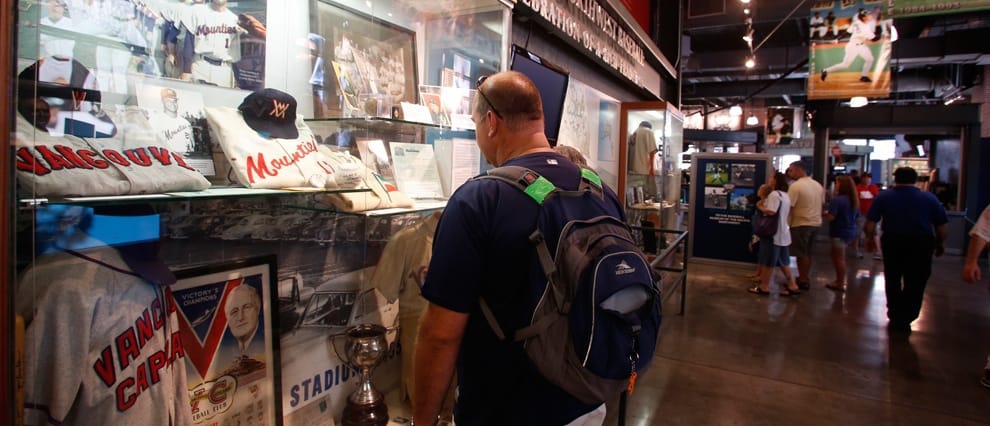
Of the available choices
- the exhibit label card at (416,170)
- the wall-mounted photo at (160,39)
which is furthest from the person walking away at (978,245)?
the wall-mounted photo at (160,39)

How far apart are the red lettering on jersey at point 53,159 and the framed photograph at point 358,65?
37.4 inches

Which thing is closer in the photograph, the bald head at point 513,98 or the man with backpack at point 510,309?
the man with backpack at point 510,309

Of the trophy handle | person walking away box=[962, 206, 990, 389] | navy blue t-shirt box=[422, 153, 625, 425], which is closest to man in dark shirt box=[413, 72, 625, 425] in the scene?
navy blue t-shirt box=[422, 153, 625, 425]

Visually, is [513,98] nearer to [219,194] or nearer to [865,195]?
[219,194]

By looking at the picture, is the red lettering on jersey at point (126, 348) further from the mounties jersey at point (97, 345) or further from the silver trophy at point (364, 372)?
the silver trophy at point (364, 372)

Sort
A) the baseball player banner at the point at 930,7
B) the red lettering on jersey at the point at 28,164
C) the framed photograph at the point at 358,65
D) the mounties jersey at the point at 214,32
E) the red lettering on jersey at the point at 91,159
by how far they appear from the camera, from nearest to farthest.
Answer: the red lettering on jersey at the point at 28,164 < the red lettering on jersey at the point at 91,159 < the mounties jersey at the point at 214,32 < the framed photograph at the point at 358,65 < the baseball player banner at the point at 930,7

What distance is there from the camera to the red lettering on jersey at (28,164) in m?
0.96

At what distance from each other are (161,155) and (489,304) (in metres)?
0.94

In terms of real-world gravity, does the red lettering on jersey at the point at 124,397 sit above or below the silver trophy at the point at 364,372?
above

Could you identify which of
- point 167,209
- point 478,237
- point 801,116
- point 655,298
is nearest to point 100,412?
point 167,209

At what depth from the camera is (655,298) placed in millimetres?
1442

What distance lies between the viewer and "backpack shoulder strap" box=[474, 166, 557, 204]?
1.43 m

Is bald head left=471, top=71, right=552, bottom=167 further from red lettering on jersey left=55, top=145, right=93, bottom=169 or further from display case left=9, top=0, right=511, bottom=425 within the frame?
red lettering on jersey left=55, top=145, right=93, bottom=169

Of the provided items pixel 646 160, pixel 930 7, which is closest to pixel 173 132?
pixel 646 160
